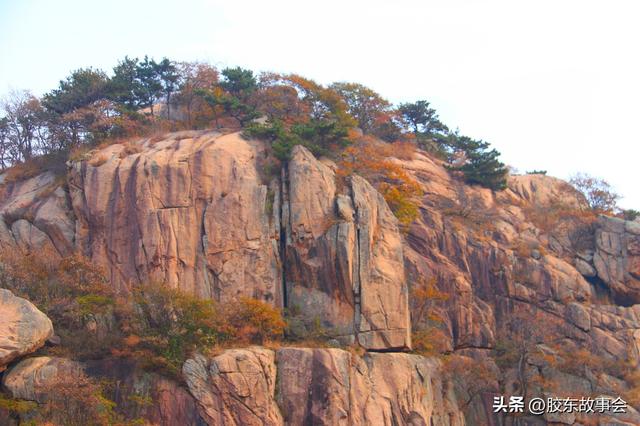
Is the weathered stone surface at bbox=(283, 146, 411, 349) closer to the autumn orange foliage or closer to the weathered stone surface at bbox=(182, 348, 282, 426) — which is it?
the autumn orange foliage

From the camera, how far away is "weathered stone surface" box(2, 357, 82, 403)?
2928 centimetres

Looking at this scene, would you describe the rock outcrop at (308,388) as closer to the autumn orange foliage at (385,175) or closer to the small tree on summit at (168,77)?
the autumn orange foliage at (385,175)

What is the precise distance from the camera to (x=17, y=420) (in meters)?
28.7

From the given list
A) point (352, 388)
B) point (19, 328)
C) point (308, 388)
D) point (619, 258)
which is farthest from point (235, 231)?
point (619, 258)

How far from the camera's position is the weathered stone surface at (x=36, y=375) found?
1153 inches

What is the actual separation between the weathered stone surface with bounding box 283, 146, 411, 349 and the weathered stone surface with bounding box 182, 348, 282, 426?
5.13 metres

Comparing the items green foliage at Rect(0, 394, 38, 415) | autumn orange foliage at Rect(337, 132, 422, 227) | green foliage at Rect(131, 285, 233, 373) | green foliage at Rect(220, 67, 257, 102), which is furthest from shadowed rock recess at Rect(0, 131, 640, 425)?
green foliage at Rect(220, 67, 257, 102)

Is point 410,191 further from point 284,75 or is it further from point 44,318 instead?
point 44,318

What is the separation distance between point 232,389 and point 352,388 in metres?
4.87

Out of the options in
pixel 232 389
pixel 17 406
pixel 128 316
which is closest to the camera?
pixel 17 406

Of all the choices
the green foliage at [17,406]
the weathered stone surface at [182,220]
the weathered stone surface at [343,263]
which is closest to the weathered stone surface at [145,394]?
the green foliage at [17,406]

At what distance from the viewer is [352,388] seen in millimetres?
32562

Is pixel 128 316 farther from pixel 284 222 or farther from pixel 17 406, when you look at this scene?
pixel 284 222

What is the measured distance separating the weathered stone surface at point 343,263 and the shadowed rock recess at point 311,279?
7 centimetres
